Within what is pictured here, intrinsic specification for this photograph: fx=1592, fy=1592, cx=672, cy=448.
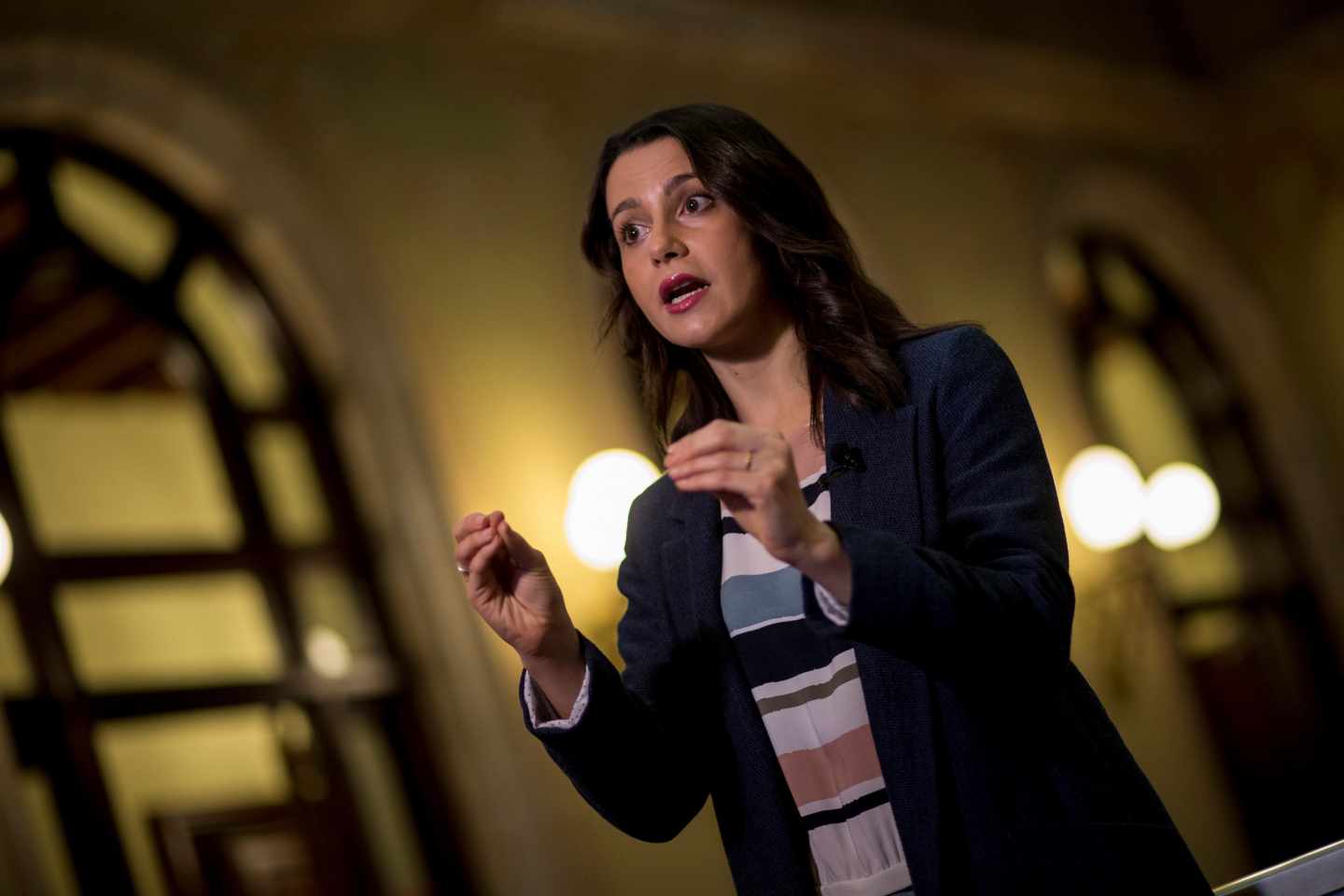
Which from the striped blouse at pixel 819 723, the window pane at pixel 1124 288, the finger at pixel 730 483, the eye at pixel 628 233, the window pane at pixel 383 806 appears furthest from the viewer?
the window pane at pixel 1124 288

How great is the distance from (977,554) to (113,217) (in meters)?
5.06

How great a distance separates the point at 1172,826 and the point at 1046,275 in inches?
329

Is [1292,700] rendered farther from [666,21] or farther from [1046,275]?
[666,21]

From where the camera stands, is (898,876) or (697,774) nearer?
(898,876)

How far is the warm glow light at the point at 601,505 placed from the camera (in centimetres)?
609

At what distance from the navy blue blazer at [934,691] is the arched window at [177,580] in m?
3.64

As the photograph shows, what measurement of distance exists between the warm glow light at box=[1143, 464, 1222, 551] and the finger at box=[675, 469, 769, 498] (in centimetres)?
811

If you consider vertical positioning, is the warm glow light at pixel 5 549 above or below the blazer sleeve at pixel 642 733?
above

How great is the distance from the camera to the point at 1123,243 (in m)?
10.6

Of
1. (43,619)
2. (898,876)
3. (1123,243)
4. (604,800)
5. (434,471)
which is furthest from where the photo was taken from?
(1123,243)

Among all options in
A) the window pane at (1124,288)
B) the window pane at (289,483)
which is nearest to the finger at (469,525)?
the window pane at (289,483)

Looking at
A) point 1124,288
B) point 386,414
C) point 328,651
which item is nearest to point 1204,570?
point 1124,288

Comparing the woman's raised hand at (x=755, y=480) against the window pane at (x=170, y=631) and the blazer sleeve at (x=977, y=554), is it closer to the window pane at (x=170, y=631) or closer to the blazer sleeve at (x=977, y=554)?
the blazer sleeve at (x=977, y=554)

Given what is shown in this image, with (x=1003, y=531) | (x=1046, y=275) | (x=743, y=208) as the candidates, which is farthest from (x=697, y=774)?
(x=1046, y=275)
